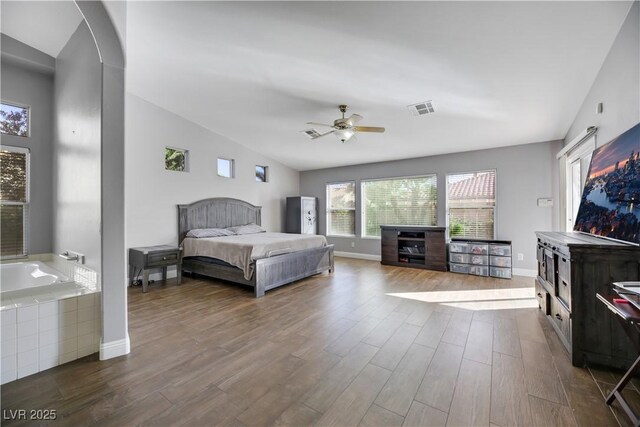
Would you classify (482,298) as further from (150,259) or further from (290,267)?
(150,259)

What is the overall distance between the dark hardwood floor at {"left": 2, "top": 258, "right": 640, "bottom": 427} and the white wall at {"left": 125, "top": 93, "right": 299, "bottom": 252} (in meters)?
1.84

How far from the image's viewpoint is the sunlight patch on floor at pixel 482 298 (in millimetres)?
3477

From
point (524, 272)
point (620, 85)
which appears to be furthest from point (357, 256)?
point (620, 85)

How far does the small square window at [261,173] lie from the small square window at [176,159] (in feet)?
6.08

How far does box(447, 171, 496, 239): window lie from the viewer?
5387 mm

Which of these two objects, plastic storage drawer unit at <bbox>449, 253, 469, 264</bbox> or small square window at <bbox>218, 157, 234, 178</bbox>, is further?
small square window at <bbox>218, 157, 234, 178</bbox>

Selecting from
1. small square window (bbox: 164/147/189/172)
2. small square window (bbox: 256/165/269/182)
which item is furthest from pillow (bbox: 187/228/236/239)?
small square window (bbox: 256/165/269/182)

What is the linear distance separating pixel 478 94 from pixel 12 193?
20.4ft

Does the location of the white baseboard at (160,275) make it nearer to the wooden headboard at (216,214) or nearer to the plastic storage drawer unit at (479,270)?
the wooden headboard at (216,214)

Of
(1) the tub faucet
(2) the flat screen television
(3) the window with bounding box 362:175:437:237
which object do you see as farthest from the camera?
(3) the window with bounding box 362:175:437:237

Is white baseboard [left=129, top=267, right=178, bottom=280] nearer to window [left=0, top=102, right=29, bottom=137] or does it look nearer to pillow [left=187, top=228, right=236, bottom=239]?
pillow [left=187, top=228, right=236, bottom=239]

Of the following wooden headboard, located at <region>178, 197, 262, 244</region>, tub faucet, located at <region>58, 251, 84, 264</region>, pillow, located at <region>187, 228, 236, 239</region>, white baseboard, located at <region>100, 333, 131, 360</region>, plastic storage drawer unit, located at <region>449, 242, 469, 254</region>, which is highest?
wooden headboard, located at <region>178, 197, 262, 244</region>

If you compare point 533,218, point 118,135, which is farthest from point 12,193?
point 533,218

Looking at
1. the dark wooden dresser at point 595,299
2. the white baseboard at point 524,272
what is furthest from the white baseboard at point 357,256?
the dark wooden dresser at point 595,299
